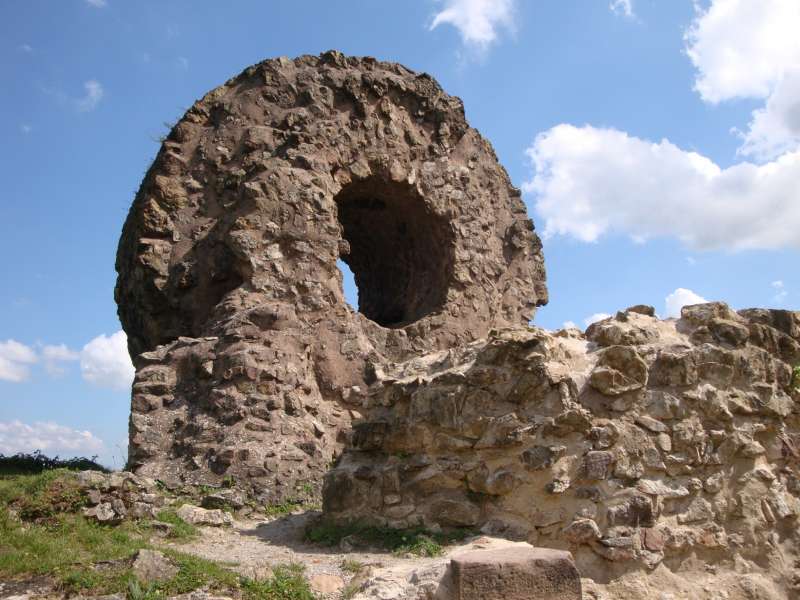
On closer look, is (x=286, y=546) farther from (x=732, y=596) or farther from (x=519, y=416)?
(x=732, y=596)

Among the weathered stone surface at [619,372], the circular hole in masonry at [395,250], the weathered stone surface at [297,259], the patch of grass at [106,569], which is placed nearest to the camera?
the patch of grass at [106,569]

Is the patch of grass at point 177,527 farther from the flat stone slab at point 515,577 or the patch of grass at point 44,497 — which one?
the flat stone slab at point 515,577

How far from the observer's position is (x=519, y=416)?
498 centimetres

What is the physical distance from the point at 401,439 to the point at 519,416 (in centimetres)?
90

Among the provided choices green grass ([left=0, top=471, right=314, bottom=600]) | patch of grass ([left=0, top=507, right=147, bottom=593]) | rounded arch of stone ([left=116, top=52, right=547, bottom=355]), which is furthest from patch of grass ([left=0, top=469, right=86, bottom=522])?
rounded arch of stone ([left=116, top=52, right=547, bottom=355])

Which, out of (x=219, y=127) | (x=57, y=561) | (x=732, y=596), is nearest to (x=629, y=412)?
(x=732, y=596)

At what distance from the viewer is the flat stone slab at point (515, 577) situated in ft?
11.2

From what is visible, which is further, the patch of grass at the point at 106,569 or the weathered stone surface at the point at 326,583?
the weathered stone surface at the point at 326,583

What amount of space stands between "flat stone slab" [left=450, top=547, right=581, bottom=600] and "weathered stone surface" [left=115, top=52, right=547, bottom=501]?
351 centimetres

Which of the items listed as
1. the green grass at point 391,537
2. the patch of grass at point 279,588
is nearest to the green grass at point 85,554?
the patch of grass at point 279,588

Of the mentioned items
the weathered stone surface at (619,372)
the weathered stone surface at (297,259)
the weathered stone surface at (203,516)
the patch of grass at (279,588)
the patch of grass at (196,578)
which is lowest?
the patch of grass at (279,588)

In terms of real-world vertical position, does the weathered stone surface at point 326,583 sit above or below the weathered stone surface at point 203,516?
below

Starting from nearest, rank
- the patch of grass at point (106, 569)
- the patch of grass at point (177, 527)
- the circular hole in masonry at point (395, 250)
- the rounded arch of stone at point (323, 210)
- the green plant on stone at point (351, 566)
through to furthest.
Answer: the patch of grass at point (106, 569) → the green plant on stone at point (351, 566) → the patch of grass at point (177, 527) → the rounded arch of stone at point (323, 210) → the circular hole in masonry at point (395, 250)

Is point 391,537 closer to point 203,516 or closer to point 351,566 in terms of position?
point 351,566
